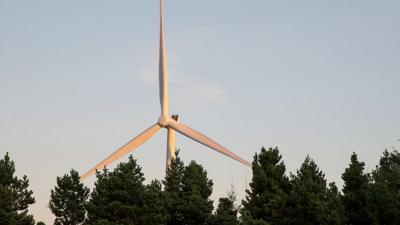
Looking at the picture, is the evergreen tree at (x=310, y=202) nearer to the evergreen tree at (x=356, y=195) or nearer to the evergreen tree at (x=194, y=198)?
the evergreen tree at (x=356, y=195)

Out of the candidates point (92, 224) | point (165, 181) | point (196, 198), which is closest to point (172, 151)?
point (165, 181)

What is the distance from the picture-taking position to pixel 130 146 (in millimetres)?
89875

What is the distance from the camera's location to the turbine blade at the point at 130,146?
89.4 meters

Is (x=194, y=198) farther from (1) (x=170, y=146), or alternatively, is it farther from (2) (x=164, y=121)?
(2) (x=164, y=121)

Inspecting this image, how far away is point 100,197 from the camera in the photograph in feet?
257

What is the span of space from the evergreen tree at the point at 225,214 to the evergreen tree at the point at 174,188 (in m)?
4.54

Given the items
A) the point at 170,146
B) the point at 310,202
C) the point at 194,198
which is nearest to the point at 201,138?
the point at 170,146

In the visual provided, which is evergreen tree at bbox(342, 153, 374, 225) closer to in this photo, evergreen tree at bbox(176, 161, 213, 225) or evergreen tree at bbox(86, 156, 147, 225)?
evergreen tree at bbox(176, 161, 213, 225)

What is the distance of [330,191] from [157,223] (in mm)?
17199

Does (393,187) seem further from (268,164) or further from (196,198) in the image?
(196,198)

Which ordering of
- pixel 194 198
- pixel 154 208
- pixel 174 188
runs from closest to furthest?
pixel 154 208, pixel 194 198, pixel 174 188

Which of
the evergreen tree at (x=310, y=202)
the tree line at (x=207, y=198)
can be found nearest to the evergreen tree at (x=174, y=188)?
the tree line at (x=207, y=198)

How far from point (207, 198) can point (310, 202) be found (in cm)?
1806

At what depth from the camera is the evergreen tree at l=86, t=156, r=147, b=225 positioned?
7412 cm
